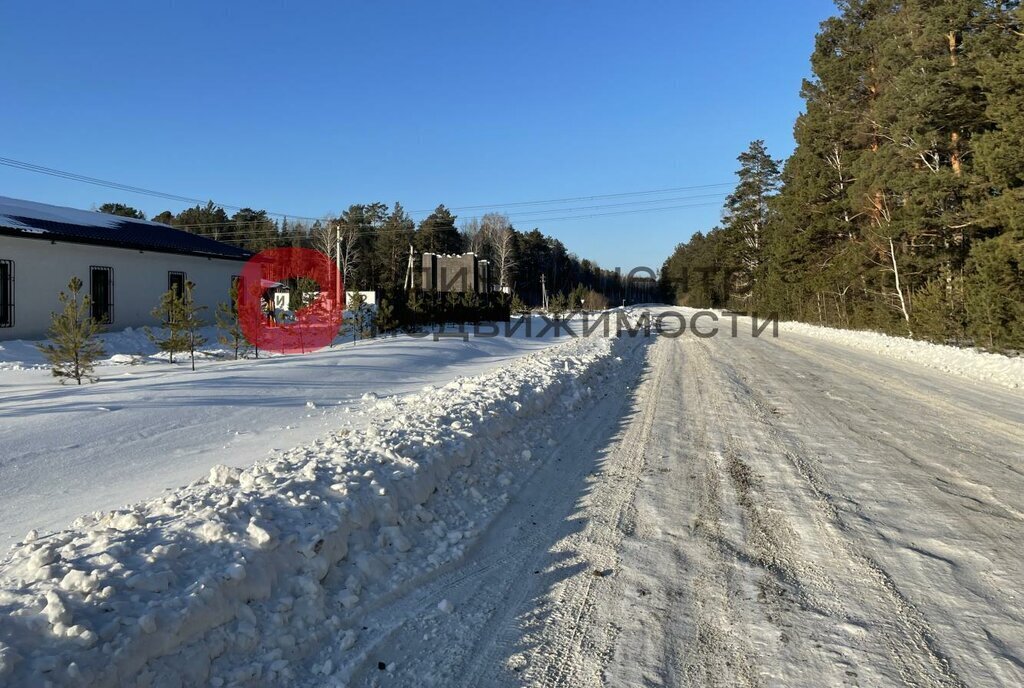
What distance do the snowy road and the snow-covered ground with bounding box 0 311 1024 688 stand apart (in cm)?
2

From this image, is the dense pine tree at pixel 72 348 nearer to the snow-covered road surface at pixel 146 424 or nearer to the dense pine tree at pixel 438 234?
the snow-covered road surface at pixel 146 424

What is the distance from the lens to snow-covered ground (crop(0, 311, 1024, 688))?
2729 mm

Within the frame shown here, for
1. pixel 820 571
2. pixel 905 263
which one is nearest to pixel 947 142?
pixel 905 263

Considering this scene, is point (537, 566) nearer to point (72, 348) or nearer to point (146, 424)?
point (146, 424)

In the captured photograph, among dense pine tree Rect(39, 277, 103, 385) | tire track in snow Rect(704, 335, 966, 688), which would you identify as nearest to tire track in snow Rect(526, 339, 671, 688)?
tire track in snow Rect(704, 335, 966, 688)

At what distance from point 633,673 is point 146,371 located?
465 inches

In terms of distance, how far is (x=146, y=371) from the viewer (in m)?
11.4

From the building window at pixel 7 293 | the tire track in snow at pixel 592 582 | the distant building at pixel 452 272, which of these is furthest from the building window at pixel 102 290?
the tire track in snow at pixel 592 582

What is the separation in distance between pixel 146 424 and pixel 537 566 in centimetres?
543

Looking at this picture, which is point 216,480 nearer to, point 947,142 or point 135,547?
point 135,547

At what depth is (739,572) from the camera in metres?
3.78

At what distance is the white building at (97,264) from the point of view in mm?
16078

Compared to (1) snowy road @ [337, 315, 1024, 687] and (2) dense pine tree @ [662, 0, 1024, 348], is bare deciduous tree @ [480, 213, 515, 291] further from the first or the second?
(1) snowy road @ [337, 315, 1024, 687]

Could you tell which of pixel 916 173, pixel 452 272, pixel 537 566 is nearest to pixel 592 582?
pixel 537 566
